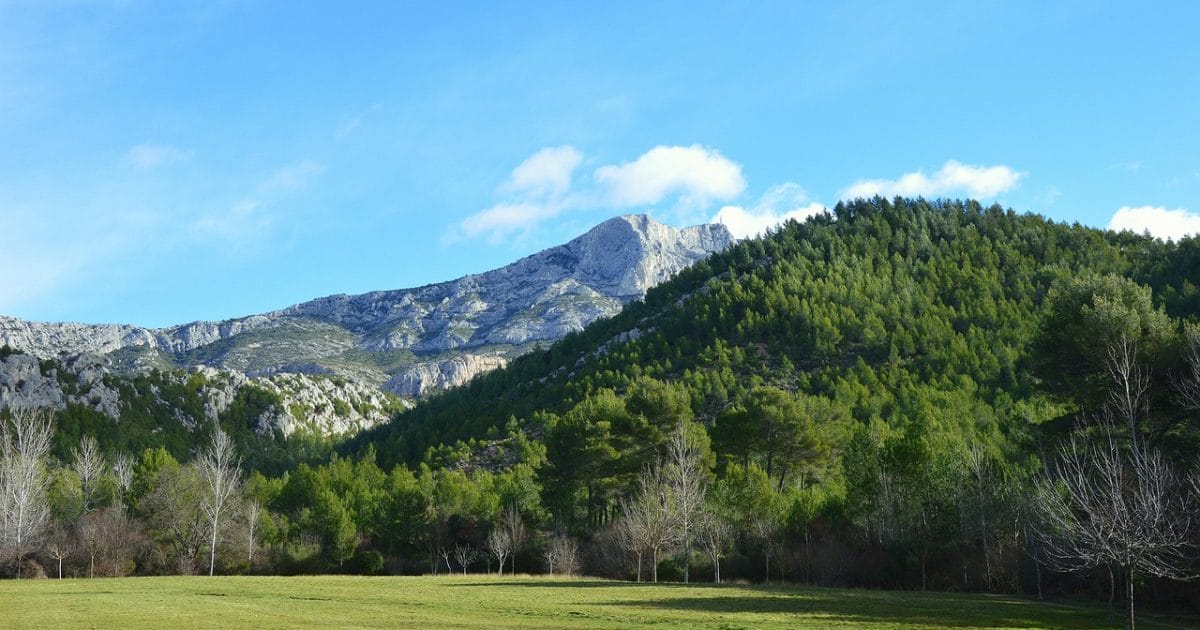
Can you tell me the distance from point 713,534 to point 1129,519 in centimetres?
3089

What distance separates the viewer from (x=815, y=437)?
68250mm

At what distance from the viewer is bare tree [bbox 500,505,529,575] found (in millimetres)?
66188

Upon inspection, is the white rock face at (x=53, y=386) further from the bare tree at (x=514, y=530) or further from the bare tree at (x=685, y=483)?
the bare tree at (x=685, y=483)

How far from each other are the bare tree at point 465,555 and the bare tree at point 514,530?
11.1 feet

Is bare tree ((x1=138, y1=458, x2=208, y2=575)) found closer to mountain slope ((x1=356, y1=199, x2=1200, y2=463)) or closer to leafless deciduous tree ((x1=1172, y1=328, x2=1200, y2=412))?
mountain slope ((x1=356, y1=199, x2=1200, y2=463))

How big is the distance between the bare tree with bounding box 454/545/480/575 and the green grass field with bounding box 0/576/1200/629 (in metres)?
26.8

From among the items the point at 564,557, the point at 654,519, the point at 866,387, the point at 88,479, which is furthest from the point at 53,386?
the point at 654,519

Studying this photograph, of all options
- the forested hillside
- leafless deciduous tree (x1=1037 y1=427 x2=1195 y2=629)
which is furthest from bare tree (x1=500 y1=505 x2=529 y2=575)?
leafless deciduous tree (x1=1037 y1=427 x2=1195 y2=629)

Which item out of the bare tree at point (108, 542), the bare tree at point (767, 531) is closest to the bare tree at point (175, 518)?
the bare tree at point (108, 542)

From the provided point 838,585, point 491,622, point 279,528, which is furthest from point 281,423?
point 491,622

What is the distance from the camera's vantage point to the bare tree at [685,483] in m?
50.7

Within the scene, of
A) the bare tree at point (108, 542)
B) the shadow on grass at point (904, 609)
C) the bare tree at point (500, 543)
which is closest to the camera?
the shadow on grass at point (904, 609)

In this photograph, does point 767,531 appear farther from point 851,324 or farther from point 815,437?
point 851,324

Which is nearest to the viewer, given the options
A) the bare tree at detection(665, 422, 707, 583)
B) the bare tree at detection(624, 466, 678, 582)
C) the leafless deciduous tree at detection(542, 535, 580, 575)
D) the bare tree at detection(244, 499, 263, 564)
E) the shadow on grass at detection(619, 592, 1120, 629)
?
the shadow on grass at detection(619, 592, 1120, 629)
